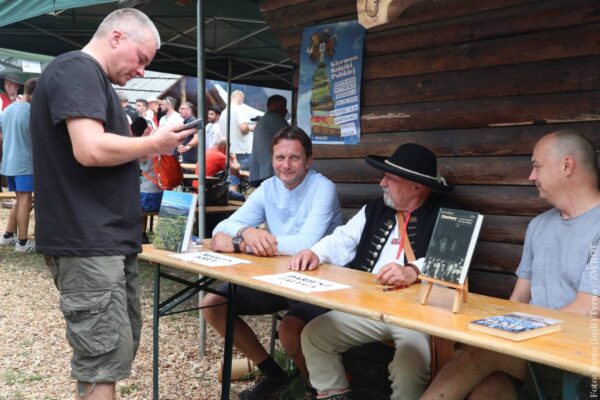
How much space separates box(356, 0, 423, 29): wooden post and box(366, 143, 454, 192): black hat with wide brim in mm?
860

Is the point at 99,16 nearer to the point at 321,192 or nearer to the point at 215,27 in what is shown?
the point at 215,27

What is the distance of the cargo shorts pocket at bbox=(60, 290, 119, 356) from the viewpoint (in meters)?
2.19

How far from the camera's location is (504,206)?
3184 mm

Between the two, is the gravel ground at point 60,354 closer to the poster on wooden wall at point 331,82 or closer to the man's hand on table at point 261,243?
the man's hand on table at point 261,243

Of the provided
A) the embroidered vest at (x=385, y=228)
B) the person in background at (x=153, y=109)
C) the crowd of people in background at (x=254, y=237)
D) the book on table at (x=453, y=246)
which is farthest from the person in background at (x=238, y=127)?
the book on table at (x=453, y=246)

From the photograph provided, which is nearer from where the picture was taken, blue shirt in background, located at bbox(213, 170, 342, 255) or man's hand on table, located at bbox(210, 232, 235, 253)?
man's hand on table, located at bbox(210, 232, 235, 253)

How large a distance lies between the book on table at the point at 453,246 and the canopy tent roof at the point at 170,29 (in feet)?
8.69

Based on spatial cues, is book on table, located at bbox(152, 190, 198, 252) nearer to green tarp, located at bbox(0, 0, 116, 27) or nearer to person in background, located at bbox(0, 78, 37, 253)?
green tarp, located at bbox(0, 0, 116, 27)

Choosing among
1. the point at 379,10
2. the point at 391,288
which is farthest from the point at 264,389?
the point at 379,10

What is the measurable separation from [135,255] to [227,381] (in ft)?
3.84

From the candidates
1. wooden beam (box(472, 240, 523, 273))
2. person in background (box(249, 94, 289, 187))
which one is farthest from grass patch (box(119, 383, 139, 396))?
person in background (box(249, 94, 289, 187))

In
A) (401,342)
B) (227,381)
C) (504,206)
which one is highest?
(504,206)

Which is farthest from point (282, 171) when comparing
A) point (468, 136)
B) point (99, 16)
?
point (99, 16)

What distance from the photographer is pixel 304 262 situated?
2834 millimetres
